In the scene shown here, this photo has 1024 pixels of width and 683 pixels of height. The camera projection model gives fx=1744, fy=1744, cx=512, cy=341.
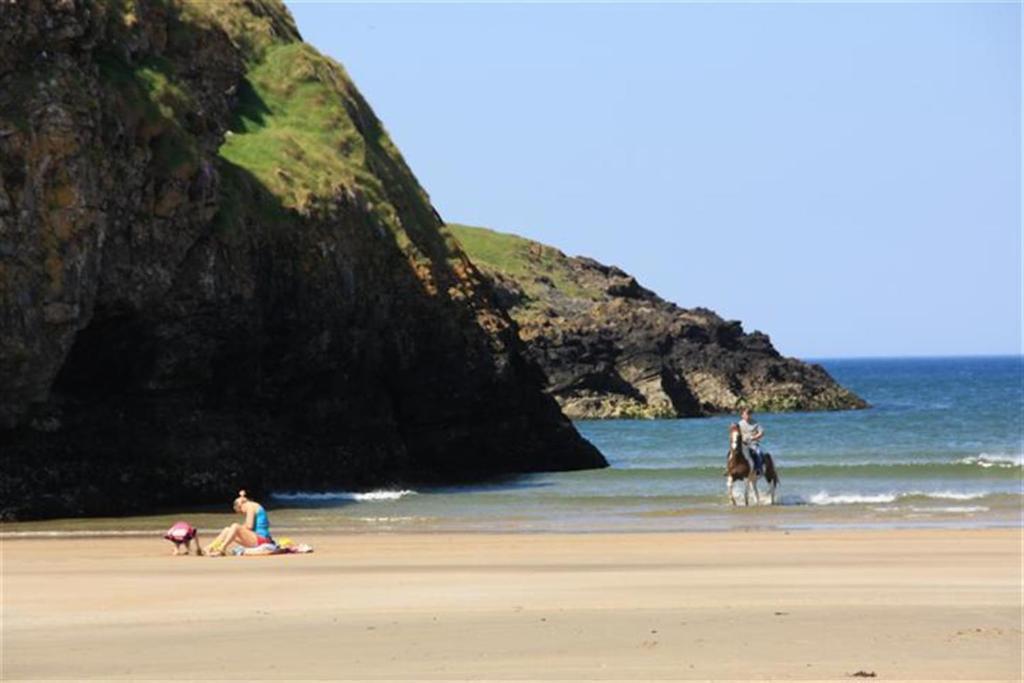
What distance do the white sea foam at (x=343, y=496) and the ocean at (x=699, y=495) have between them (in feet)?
0.13

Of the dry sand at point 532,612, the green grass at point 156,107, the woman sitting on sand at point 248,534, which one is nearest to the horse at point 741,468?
the dry sand at point 532,612

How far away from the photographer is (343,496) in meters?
36.2

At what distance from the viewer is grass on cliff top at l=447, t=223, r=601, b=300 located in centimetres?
10350

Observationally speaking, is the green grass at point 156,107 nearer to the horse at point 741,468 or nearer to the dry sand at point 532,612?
the horse at point 741,468

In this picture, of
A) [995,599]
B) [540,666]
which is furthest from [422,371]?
[540,666]

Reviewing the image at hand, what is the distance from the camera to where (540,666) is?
12.9 meters

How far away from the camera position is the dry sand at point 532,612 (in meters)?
13.0

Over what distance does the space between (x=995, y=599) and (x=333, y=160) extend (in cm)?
2839

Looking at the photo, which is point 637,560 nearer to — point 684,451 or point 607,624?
point 607,624

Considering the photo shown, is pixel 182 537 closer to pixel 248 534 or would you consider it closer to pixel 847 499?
pixel 248 534

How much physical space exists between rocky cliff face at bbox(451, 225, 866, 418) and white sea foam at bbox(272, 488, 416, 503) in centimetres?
4870

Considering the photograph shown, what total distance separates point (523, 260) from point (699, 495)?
7314cm

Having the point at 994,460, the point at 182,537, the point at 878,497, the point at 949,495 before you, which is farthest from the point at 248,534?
the point at 994,460

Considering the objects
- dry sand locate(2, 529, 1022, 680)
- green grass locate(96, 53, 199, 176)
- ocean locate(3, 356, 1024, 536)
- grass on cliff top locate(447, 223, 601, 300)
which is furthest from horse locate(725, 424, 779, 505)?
grass on cliff top locate(447, 223, 601, 300)
